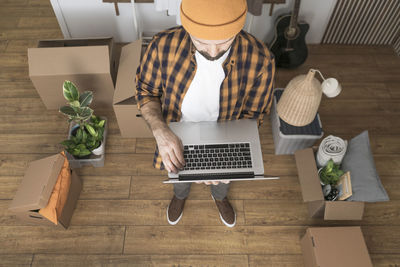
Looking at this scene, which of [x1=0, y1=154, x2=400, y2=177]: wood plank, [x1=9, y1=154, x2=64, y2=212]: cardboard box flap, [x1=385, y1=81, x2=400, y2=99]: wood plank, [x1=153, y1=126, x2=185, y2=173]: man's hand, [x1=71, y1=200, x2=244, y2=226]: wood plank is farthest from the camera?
[x1=385, y1=81, x2=400, y2=99]: wood plank

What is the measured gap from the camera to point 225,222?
2078 mm

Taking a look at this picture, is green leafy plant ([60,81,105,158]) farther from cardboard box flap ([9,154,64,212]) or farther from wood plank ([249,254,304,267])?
wood plank ([249,254,304,267])

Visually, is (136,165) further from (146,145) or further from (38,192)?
(38,192)

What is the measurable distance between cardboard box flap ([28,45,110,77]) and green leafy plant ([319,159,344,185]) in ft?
5.11

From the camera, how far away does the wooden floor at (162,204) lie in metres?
1.99

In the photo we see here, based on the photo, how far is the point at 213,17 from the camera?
1032 mm

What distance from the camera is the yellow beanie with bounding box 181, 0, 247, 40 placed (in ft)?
3.39

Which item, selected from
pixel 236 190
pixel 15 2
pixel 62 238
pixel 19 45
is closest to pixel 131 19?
pixel 19 45

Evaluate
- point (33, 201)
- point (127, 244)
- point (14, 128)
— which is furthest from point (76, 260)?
point (14, 128)

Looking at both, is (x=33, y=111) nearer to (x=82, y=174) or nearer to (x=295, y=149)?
A: (x=82, y=174)

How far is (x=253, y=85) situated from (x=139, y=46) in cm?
117

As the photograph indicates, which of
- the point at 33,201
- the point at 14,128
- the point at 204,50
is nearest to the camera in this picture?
the point at 204,50

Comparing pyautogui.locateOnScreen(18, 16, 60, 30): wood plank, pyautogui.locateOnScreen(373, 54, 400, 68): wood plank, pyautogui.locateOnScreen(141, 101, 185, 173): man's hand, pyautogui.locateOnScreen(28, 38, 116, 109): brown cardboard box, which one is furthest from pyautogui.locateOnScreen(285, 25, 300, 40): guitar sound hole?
pyautogui.locateOnScreen(18, 16, 60, 30): wood plank

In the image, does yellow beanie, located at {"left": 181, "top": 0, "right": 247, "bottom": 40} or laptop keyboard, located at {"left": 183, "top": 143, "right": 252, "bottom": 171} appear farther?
laptop keyboard, located at {"left": 183, "top": 143, "right": 252, "bottom": 171}
